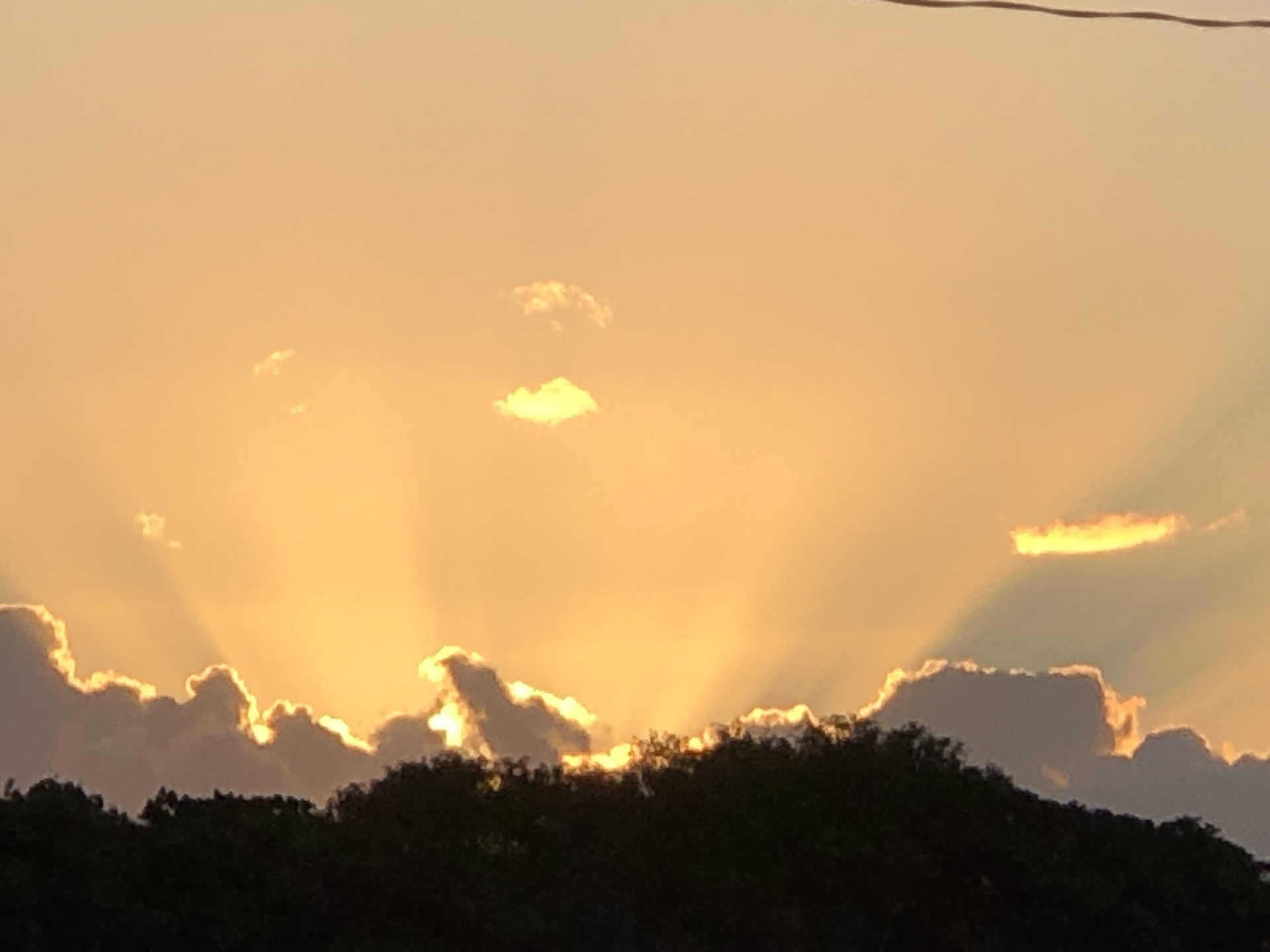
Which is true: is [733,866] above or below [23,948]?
above

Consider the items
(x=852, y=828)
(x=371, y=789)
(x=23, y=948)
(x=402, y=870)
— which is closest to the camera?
(x=23, y=948)

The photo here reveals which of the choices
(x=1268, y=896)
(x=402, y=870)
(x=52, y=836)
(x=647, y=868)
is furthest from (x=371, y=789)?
(x=1268, y=896)

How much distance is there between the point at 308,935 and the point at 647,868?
933 cm

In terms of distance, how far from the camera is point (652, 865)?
1556 inches

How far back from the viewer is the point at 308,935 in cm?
3159

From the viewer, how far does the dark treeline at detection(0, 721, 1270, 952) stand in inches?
1226

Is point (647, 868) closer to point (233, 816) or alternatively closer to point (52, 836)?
point (233, 816)

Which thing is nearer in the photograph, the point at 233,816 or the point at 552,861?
the point at 233,816

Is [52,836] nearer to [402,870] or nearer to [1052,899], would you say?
[402,870]

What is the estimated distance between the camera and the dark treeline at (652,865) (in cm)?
3114

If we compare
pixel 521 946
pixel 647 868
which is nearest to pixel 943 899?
pixel 647 868

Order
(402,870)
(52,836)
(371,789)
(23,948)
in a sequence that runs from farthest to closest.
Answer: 1. (371,789)
2. (402,870)
3. (52,836)
4. (23,948)

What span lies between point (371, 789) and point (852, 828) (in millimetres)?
10106

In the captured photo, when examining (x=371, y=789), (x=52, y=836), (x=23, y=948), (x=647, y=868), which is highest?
(x=371, y=789)
